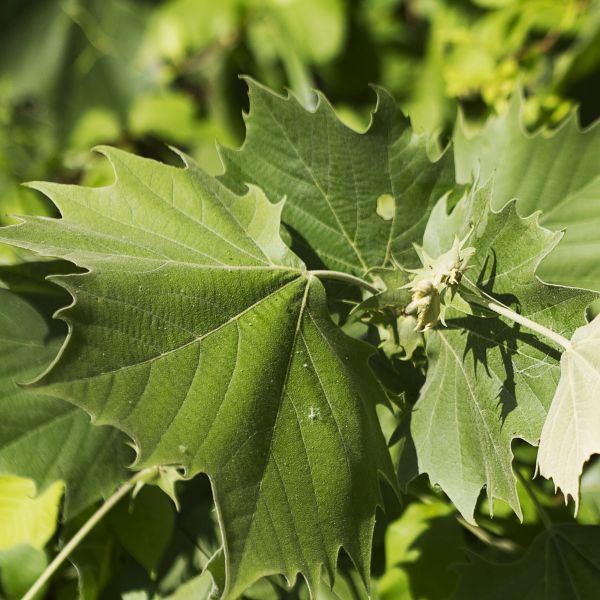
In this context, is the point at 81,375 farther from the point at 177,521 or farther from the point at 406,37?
the point at 406,37

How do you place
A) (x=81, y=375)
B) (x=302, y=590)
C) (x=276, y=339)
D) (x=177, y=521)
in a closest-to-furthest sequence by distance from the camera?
1. (x=81, y=375)
2. (x=276, y=339)
3. (x=302, y=590)
4. (x=177, y=521)

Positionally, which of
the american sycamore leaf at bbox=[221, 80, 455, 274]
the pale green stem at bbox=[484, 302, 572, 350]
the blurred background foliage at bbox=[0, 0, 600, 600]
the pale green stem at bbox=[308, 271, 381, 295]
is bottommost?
the pale green stem at bbox=[484, 302, 572, 350]

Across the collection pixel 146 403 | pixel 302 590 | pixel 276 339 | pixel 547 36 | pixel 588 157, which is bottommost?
pixel 302 590

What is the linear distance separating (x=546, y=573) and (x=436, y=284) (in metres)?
0.46

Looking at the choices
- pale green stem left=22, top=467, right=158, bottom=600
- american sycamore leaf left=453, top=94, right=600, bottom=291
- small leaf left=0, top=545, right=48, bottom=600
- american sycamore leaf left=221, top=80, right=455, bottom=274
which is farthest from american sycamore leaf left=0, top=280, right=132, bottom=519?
american sycamore leaf left=453, top=94, right=600, bottom=291

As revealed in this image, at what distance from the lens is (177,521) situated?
1.06 metres

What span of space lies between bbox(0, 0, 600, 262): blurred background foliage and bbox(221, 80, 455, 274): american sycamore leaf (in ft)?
2.13

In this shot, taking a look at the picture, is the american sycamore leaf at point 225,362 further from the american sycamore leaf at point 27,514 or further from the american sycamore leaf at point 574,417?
the american sycamore leaf at point 27,514

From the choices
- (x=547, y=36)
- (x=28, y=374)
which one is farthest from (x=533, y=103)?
(x=28, y=374)

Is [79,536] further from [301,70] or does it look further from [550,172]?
[301,70]

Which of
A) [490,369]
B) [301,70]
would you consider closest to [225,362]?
[490,369]

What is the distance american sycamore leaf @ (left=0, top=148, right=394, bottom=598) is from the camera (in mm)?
714

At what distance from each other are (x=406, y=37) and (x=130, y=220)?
1.42 metres

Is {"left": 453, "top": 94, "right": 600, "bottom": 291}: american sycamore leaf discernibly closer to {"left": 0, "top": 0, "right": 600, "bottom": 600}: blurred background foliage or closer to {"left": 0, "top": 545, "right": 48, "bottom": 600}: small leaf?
{"left": 0, "top": 0, "right": 600, "bottom": 600}: blurred background foliage
